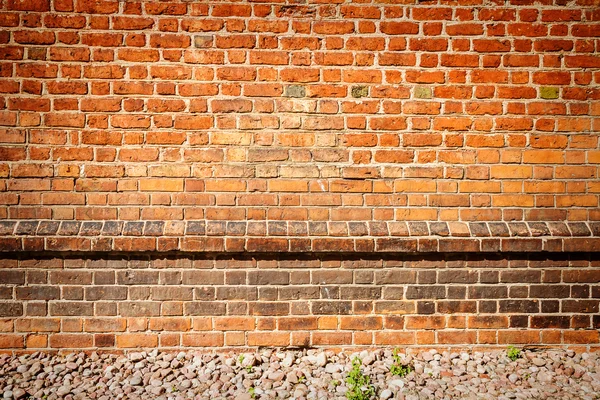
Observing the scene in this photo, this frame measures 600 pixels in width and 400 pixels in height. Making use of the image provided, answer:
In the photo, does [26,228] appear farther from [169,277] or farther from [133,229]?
[169,277]

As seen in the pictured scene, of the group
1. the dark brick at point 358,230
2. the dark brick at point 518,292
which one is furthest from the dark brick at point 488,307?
the dark brick at point 358,230

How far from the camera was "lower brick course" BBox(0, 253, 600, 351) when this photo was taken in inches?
99.7

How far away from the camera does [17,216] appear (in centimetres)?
250

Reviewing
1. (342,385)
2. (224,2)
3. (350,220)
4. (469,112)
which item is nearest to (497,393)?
(342,385)

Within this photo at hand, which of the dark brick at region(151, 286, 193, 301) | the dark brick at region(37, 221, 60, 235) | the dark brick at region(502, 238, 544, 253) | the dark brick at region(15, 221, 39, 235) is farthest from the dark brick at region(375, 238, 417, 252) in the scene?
the dark brick at region(15, 221, 39, 235)

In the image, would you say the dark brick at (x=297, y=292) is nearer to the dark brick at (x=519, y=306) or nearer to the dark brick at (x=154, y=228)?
the dark brick at (x=154, y=228)

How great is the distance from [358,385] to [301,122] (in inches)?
67.2

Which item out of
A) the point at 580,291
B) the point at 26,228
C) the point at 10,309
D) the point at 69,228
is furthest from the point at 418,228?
the point at 10,309

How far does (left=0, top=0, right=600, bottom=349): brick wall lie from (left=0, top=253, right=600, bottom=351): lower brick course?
0.01 m

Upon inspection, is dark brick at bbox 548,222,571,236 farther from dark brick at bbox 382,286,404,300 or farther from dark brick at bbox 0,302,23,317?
dark brick at bbox 0,302,23,317

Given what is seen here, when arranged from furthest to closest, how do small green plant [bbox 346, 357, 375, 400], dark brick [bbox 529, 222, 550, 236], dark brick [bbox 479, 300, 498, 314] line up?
dark brick [bbox 479, 300, 498, 314]
dark brick [bbox 529, 222, 550, 236]
small green plant [bbox 346, 357, 375, 400]

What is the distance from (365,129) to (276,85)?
2.21ft

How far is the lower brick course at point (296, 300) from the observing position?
2533 mm

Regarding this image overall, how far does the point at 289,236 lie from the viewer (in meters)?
2.47
